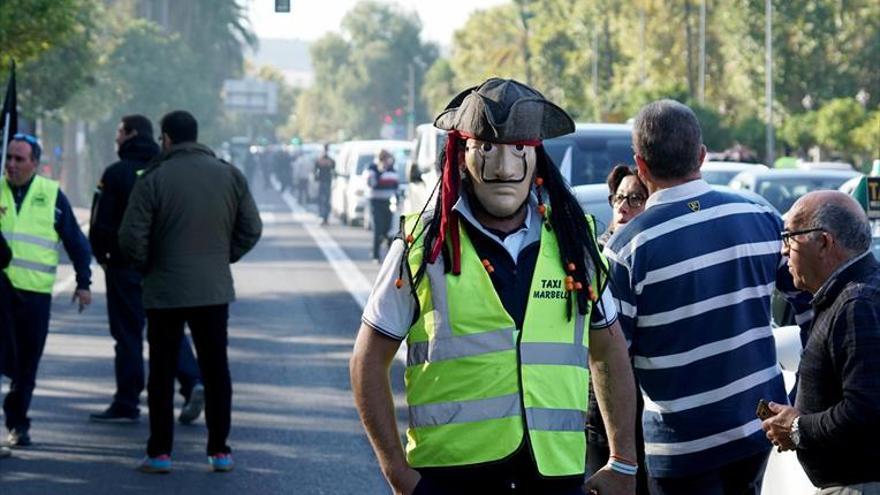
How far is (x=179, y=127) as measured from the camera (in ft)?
34.0

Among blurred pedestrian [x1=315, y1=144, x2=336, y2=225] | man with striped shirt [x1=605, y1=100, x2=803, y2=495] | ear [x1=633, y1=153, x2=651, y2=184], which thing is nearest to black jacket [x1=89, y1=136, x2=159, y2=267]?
ear [x1=633, y1=153, x2=651, y2=184]

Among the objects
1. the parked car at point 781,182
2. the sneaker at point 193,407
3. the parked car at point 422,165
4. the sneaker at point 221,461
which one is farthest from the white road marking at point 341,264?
the parked car at point 781,182

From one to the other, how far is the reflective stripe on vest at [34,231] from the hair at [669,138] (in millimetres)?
6197

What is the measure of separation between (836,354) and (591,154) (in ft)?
37.7

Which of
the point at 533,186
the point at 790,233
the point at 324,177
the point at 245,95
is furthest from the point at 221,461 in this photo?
the point at 245,95

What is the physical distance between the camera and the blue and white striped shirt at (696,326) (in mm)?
5848

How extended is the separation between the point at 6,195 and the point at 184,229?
5.84 ft

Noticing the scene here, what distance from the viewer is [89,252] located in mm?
11906

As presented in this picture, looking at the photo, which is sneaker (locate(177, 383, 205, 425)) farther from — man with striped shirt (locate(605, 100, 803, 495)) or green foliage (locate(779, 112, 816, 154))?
green foliage (locate(779, 112, 816, 154))

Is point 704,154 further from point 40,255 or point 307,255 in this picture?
point 307,255

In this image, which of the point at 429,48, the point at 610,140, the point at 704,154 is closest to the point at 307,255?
the point at 610,140

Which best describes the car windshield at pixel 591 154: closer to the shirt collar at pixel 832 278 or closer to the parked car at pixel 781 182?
the parked car at pixel 781 182

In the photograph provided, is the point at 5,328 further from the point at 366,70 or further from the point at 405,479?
the point at 366,70

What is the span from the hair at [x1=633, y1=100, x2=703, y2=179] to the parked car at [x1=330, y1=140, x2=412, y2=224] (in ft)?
99.9
